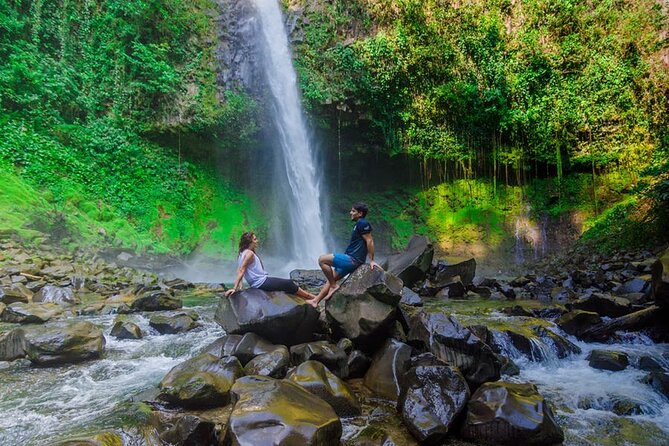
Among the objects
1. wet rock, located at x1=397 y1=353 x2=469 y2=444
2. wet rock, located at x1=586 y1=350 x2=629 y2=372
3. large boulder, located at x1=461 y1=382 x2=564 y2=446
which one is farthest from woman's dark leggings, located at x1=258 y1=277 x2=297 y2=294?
wet rock, located at x1=586 y1=350 x2=629 y2=372

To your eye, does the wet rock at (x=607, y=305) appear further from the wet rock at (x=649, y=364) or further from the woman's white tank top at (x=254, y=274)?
the woman's white tank top at (x=254, y=274)

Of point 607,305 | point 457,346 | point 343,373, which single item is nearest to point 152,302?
point 343,373

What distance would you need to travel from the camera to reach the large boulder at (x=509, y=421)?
3523 millimetres

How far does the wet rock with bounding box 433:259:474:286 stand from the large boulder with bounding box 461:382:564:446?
25.4 feet

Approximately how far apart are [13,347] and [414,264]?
871 centimetres

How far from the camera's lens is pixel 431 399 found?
3.88m

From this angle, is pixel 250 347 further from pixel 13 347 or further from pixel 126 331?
pixel 13 347

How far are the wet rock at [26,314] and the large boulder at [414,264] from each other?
7.94 meters

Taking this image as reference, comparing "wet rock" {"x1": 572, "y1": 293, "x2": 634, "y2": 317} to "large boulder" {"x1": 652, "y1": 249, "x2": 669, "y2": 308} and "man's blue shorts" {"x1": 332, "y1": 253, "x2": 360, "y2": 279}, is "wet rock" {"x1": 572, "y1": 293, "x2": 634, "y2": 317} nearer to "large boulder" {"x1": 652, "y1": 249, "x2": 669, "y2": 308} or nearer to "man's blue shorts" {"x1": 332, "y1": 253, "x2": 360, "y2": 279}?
"large boulder" {"x1": 652, "y1": 249, "x2": 669, "y2": 308}

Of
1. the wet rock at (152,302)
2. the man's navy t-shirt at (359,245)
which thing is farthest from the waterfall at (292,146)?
the man's navy t-shirt at (359,245)

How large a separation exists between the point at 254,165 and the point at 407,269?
11953 millimetres

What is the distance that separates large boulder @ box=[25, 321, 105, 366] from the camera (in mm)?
5488

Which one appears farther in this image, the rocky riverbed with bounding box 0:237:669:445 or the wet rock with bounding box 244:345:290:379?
the wet rock with bounding box 244:345:290:379

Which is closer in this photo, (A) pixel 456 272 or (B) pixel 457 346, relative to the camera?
(B) pixel 457 346
